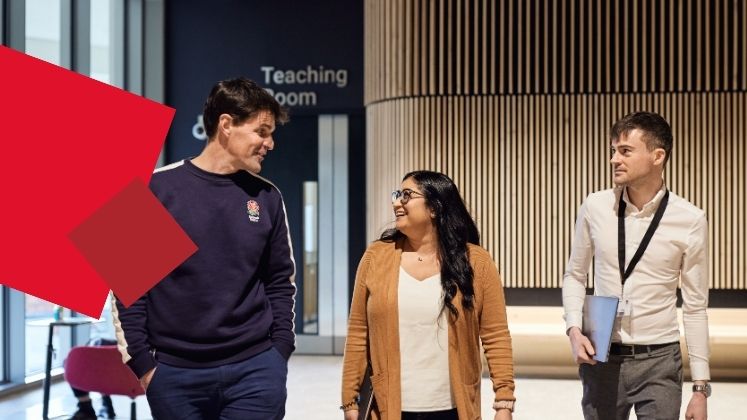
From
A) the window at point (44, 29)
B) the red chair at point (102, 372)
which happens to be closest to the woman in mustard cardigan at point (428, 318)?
the red chair at point (102, 372)

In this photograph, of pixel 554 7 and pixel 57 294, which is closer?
pixel 57 294

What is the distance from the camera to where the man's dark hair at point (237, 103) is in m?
3.21

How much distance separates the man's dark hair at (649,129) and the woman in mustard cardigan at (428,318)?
72 cm

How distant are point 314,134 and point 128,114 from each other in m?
8.77

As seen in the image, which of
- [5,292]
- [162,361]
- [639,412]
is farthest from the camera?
[5,292]

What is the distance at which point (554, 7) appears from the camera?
1021 cm

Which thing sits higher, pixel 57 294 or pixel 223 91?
pixel 223 91

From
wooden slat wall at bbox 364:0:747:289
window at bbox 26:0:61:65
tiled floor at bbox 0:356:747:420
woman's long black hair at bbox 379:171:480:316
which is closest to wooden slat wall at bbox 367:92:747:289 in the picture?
wooden slat wall at bbox 364:0:747:289

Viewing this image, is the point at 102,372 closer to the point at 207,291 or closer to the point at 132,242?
the point at 132,242

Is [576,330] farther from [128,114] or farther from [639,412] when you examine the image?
[128,114]

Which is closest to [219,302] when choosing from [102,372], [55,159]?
[55,159]

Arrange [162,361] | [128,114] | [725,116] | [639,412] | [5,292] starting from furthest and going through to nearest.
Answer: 1. [725,116]
2. [5,292]
3. [639,412]
4. [128,114]
5. [162,361]

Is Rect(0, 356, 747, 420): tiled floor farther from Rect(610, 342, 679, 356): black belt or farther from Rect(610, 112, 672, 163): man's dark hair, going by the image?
Rect(610, 112, 672, 163): man's dark hair

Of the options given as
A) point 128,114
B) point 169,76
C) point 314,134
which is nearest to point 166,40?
point 169,76
